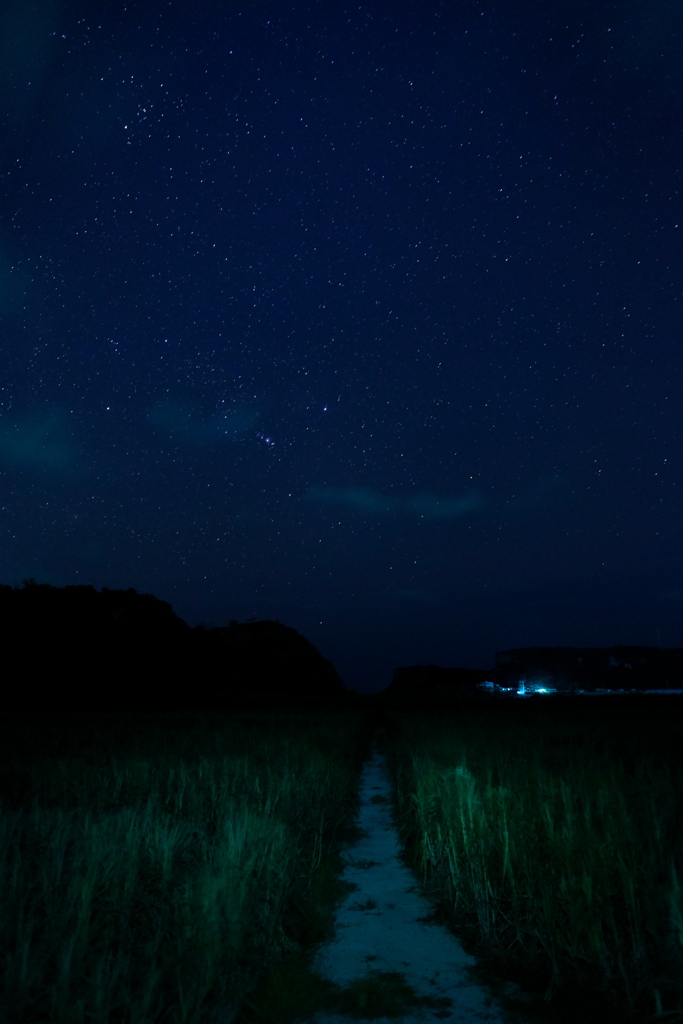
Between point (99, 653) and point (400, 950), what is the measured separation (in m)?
44.9

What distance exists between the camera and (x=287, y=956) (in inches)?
166

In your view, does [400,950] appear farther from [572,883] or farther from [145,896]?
[145,896]

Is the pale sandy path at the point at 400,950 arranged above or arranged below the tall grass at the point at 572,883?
below

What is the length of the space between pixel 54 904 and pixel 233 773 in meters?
6.15

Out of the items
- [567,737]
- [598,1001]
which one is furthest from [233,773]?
[567,737]

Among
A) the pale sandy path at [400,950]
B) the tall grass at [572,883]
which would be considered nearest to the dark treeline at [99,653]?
the pale sandy path at [400,950]

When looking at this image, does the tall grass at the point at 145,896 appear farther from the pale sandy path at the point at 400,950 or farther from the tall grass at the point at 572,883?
the tall grass at the point at 572,883

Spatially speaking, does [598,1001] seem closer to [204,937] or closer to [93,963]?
[204,937]

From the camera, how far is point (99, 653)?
44875 millimetres

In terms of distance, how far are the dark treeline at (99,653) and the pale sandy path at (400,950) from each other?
119ft

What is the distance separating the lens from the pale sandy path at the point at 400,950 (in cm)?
347

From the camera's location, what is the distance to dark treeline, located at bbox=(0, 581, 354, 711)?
1597 inches

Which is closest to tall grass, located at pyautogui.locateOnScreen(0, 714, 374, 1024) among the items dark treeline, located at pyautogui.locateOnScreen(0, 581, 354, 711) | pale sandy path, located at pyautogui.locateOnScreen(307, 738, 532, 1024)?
pale sandy path, located at pyautogui.locateOnScreen(307, 738, 532, 1024)

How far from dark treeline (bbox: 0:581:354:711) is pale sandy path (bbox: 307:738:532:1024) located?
36.1 metres
